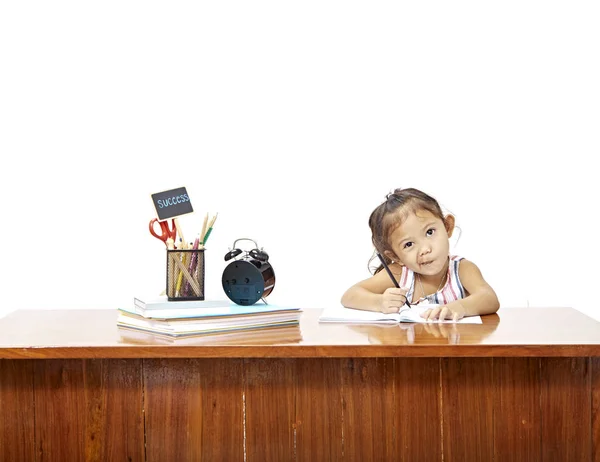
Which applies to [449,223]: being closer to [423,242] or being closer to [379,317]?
[423,242]

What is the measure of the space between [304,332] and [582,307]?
1491 millimetres

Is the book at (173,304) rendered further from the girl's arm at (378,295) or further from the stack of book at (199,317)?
the girl's arm at (378,295)

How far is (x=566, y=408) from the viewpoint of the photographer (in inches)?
66.4

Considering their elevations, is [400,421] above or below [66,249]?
below

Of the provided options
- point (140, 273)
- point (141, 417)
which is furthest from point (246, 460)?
point (140, 273)

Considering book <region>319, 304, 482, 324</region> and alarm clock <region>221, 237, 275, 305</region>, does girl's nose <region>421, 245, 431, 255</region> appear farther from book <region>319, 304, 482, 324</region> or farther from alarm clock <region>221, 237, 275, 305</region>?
alarm clock <region>221, 237, 275, 305</region>

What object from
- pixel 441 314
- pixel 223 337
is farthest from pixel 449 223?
pixel 223 337

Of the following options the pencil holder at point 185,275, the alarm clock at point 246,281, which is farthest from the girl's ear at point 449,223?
the pencil holder at point 185,275

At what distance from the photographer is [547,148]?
284 cm

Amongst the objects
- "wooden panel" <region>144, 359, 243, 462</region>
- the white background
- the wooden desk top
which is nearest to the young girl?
the wooden desk top

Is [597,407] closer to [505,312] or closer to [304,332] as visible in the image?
[505,312]

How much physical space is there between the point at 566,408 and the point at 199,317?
2.48 ft

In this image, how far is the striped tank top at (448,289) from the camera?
2166 millimetres

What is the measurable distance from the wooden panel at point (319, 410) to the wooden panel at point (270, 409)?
0.05ft
